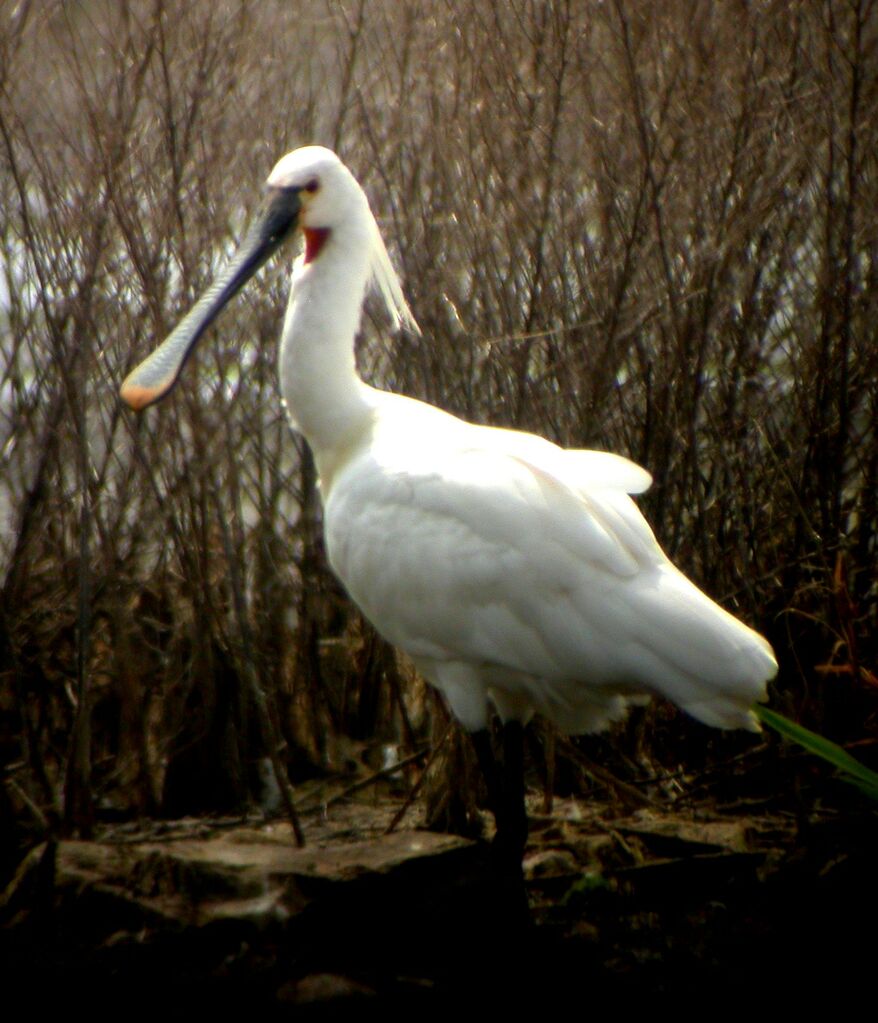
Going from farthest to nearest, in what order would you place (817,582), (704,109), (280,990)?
(817,582), (704,109), (280,990)

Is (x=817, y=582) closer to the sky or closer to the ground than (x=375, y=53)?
closer to the ground

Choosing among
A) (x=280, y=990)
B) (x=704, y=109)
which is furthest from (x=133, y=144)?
(x=280, y=990)

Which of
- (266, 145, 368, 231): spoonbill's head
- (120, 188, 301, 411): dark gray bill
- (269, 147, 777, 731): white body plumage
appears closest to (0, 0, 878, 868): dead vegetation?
(120, 188, 301, 411): dark gray bill

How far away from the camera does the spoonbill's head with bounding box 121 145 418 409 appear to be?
486cm

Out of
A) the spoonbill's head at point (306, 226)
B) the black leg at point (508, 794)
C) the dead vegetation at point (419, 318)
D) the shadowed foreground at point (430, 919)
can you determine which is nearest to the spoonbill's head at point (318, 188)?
the spoonbill's head at point (306, 226)

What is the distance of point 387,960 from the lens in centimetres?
464

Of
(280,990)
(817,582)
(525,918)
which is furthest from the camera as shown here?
(817,582)

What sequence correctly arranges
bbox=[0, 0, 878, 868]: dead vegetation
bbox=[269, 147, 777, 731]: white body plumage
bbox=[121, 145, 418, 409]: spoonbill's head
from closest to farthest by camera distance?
bbox=[269, 147, 777, 731]: white body plumage
bbox=[121, 145, 418, 409]: spoonbill's head
bbox=[0, 0, 878, 868]: dead vegetation

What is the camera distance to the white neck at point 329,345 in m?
4.84

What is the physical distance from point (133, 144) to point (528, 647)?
6.84 feet

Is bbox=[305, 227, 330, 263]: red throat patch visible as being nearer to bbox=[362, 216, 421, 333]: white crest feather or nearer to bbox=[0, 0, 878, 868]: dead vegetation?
bbox=[362, 216, 421, 333]: white crest feather

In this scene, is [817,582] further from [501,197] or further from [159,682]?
[159,682]

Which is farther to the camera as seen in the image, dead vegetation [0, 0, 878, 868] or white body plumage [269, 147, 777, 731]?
dead vegetation [0, 0, 878, 868]

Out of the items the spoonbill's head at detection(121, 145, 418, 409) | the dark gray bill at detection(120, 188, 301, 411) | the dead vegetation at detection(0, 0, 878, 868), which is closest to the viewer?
the dark gray bill at detection(120, 188, 301, 411)
